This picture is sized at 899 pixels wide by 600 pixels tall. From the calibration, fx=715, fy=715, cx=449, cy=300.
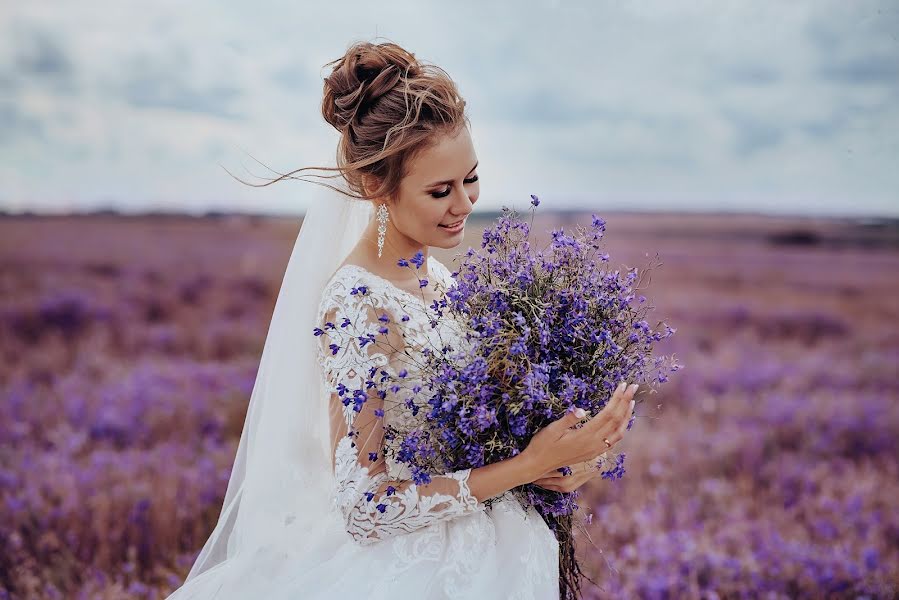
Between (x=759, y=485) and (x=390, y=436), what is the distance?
13.2ft

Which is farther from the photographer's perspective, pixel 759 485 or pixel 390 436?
pixel 759 485

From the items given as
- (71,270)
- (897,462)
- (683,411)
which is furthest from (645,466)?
(71,270)

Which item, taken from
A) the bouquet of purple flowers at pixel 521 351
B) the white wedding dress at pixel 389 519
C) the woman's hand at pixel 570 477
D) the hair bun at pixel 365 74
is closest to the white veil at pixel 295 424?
the white wedding dress at pixel 389 519

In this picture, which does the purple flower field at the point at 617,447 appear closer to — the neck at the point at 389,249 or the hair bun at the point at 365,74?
the neck at the point at 389,249

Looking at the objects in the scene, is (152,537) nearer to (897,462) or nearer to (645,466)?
(645,466)

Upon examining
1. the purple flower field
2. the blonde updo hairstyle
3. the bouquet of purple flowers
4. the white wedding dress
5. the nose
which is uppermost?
the blonde updo hairstyle

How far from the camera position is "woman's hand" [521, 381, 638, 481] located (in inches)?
68.2

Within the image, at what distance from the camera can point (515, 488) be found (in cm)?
204

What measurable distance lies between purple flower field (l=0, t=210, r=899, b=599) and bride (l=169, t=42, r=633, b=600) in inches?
10.6

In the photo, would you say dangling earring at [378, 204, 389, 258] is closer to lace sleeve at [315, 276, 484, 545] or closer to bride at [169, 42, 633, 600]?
bride at [169, 42, 633, 600]

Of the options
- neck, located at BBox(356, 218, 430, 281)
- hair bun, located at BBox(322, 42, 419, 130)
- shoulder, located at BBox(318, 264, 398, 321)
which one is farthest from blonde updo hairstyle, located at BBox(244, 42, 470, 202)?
shoulder, located at BBox(318, 264, 398, 321)

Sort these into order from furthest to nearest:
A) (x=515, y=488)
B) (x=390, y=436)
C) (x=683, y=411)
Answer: (x=683, y=411) < (x=515, y=488) < (x=390, y=436)

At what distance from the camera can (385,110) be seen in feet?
6.82

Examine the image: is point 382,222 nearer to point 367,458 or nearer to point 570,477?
point 367,458
